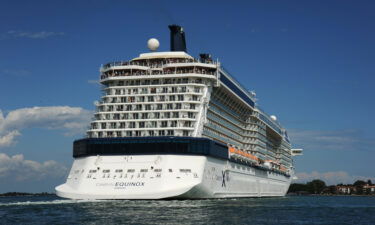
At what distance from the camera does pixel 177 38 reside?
8912cm

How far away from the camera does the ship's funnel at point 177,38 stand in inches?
3489

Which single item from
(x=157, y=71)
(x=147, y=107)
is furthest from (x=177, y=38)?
(x=147, y=107)

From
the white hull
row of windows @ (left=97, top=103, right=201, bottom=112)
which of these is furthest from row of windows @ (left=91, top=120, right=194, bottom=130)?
the white hull

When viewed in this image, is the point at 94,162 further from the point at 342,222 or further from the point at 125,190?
the point at 342,222

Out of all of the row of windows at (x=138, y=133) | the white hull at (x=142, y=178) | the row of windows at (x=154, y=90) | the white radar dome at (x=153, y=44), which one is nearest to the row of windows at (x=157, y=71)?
the row of windows at (x=154, y=90)

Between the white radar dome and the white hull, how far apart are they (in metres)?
20.6

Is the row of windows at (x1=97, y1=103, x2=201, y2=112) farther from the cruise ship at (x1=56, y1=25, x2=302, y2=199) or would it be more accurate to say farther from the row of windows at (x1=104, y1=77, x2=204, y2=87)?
the row of windows at (x1=104, y1=77, x2=204, y2=87)

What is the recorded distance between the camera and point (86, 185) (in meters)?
67.0

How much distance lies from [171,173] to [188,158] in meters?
3.13

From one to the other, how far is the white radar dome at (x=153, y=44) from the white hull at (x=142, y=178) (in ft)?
67.7

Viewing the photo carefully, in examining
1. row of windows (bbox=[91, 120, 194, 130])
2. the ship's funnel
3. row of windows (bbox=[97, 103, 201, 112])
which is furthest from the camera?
the ship's funnel

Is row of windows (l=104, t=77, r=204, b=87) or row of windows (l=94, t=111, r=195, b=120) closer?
row of windows (l=94, t=111, r=195, b=120)

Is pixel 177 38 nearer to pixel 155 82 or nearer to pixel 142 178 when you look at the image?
pixel 155 82

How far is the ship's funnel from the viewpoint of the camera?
291ft
